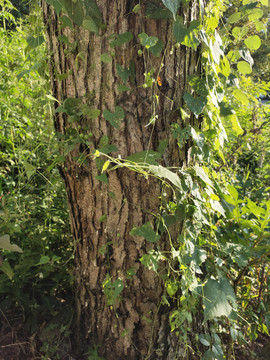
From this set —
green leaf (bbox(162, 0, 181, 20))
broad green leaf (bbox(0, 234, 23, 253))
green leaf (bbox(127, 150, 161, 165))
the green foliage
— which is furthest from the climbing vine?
broad green leaf (bbox(0, 234, 23, 253))

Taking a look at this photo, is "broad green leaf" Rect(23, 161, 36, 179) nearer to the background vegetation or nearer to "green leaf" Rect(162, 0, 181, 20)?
the background vegetation

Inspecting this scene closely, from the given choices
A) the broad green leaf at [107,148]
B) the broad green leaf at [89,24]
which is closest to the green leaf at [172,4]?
the broad green leaf at [89,24]

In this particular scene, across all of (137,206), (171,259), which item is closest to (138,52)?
(137,206)

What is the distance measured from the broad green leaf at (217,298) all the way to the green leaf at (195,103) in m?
0.72

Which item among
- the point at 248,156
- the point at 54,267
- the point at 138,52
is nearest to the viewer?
the point at 138,52

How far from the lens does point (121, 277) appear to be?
1.42m

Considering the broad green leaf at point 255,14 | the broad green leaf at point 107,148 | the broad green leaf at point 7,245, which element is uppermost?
the broad green leaf at point 255,14

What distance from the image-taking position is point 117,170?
133cm

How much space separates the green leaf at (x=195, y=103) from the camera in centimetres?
125

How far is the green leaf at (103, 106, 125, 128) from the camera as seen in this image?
1.24 meters

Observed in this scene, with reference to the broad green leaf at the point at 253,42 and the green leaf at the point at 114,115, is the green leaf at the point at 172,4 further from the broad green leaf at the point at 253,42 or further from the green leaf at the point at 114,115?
the broad green leaf at the point at 253,42

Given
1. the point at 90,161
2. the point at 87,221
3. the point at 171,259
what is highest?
the point at 90,161

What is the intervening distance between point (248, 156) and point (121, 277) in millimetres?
2430

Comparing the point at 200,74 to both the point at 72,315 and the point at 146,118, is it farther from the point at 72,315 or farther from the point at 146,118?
the point at 72,315
